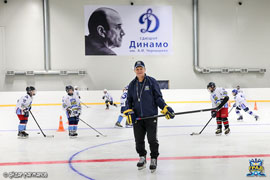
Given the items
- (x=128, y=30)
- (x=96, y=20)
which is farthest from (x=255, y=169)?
(x=96, y=20)

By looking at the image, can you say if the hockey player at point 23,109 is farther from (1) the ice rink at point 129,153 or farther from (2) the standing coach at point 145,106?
(2) the standing coach at point 145,106

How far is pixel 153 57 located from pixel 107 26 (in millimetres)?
2913

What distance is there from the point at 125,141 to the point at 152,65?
11.7 meters

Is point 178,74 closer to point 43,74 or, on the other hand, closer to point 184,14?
point 184,14

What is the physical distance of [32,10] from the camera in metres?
16.6

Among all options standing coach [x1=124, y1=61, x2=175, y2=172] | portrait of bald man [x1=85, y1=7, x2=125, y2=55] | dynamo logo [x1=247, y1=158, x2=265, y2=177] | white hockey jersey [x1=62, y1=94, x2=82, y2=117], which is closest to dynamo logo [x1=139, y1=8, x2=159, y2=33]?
portrait of bald man [x1=85, y1=7, x2=125, y2=55]

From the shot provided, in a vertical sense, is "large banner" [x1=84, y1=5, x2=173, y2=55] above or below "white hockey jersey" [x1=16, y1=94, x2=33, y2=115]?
above

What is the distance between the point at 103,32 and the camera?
56.2 feet

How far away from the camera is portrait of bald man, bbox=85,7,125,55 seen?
16953mm

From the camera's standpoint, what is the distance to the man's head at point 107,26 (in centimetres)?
1695

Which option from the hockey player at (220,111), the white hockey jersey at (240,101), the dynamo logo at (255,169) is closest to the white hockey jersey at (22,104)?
the hockey player at (220,111)

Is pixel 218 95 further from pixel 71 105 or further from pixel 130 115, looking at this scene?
pixel 130 115

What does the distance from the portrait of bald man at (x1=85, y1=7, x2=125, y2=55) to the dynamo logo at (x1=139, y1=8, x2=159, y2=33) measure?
1.18 metres

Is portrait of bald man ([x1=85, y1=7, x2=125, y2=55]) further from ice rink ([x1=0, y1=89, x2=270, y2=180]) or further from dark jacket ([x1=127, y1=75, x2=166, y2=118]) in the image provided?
dark jacket ([x1=127, y1=75, x2=166, y2=118])
